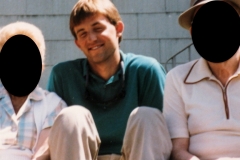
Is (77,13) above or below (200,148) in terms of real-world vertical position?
above

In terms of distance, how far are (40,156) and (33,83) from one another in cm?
56

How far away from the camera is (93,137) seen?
9.68 ft

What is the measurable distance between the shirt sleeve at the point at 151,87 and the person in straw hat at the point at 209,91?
0.24 metres

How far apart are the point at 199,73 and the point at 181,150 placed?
435 millimetres

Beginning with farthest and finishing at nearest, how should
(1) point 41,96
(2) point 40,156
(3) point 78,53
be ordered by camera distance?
(3) point 78,53 → (1) point 41,96 → (2) point 40,156

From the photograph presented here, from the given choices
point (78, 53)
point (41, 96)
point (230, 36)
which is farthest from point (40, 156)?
point (78, 53)

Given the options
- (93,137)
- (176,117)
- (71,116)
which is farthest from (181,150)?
(71,116)

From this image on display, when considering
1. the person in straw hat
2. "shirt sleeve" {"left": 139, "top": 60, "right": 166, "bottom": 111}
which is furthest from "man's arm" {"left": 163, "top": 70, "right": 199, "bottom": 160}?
"shirt sleeve" {"left": 139, "top": 60, "right": 166, "bottom": 111}

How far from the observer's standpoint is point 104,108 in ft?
11.6

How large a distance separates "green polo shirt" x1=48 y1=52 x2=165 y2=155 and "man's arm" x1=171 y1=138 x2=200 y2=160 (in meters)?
0.42

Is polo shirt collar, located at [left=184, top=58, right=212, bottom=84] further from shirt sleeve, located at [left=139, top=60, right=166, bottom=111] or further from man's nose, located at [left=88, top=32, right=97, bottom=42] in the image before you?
man's nose, located at [left=88, top=32, right=97, bottom=42]

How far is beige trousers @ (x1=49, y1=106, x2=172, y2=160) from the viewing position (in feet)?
9.38

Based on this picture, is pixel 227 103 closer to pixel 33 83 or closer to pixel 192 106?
pixel 192 106

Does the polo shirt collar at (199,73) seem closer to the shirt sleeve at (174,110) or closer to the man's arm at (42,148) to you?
the shirt sleeve at (174,110)
